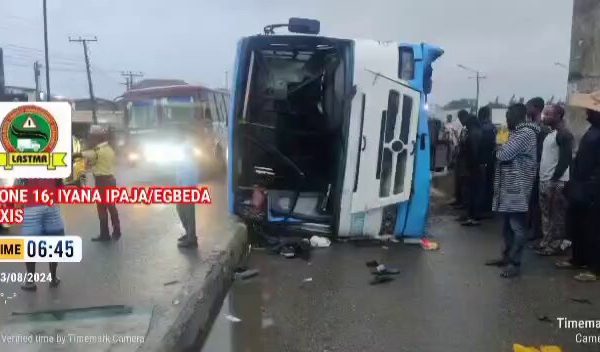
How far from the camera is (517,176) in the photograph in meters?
5.29

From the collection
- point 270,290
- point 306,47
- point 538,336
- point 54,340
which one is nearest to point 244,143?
point 306,47

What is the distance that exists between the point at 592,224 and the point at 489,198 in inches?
125

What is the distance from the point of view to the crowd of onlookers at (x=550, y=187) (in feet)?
17.3

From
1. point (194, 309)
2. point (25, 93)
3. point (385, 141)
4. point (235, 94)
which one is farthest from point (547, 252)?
point (25, 93)

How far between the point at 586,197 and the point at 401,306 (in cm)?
230

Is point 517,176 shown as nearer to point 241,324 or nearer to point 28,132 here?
point 241,324

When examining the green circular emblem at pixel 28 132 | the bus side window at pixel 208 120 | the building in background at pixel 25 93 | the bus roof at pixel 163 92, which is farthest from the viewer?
the bus side window at pixel 208 120

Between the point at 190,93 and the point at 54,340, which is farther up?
the point at 190,93

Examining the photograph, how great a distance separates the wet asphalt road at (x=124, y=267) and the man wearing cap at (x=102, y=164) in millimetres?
258

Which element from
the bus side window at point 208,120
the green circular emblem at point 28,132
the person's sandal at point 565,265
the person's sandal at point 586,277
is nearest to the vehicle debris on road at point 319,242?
the person's sandal at point 565,265

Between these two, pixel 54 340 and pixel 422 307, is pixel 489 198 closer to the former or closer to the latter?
pixel 422 307

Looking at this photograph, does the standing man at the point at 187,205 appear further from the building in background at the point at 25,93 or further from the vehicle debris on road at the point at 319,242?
the building in background at the point at 25,93

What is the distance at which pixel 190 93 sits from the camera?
15.5m

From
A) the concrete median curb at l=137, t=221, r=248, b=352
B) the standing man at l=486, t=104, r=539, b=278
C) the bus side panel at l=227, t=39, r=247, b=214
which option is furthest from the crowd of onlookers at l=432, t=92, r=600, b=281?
the bus side panel at l=227, t=39, r=247, b=214
